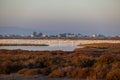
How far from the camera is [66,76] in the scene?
2016 cm

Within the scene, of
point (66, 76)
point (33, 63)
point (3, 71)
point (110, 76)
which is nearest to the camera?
point (110, 76)

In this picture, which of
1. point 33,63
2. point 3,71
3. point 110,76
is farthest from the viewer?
point 33,63

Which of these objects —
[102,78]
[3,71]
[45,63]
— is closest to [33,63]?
[45,63]

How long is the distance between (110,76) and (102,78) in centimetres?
64

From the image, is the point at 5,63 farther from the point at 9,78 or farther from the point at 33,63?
the point at 9,78

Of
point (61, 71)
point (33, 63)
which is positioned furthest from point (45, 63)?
point (61, 71)

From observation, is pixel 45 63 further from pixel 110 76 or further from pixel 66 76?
pixel 110 76

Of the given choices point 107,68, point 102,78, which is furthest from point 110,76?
point 107,68

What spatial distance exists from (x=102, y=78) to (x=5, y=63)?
684 cm

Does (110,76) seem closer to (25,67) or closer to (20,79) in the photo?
(20,79)

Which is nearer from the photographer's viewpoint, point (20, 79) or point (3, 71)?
point (20, 79)

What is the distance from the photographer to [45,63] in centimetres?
2450

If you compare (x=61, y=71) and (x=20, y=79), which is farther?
(x=61, y=71)

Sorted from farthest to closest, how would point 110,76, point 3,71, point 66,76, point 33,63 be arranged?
point 33,63, point 3,71, point 66,76, point 110,76
